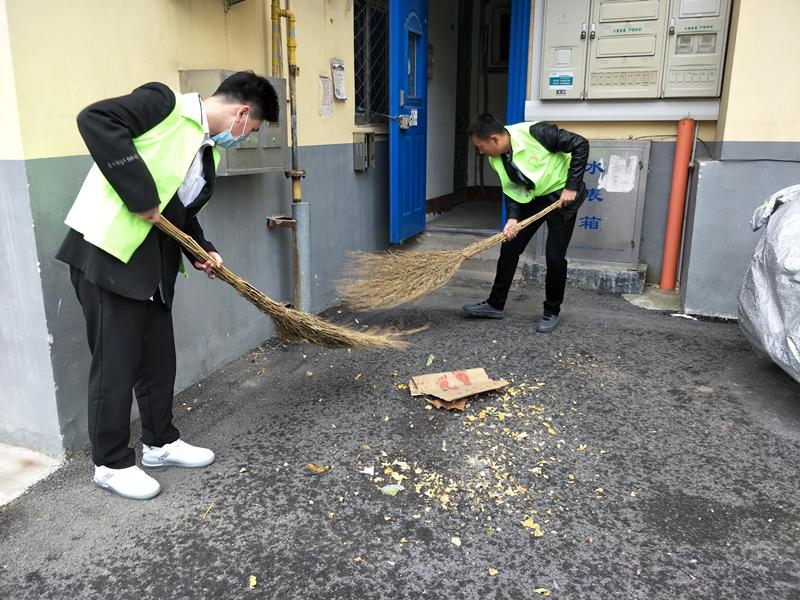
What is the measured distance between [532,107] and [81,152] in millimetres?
3990

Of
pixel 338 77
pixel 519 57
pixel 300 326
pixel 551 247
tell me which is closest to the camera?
pixel 300 326

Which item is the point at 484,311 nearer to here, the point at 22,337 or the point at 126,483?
the point at 126,483

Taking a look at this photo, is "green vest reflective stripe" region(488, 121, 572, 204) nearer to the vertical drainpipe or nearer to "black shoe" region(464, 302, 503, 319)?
"black shoe" region(464, 302, 503, 319)

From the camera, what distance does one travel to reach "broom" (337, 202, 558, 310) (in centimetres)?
430

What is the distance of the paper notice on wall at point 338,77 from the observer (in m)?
4.57

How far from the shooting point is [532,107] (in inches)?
219

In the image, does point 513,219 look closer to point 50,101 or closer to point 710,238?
point 710,238

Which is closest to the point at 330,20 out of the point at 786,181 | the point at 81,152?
the point at 81,152

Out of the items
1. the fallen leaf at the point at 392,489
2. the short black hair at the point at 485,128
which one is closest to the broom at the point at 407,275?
the short black hair at the point at 485,128

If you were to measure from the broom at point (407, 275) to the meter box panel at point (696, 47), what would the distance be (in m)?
1.86

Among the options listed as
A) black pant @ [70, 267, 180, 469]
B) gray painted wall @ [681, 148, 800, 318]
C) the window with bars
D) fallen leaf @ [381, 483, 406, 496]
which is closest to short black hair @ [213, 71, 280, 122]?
black pant @ [70, 267, 180, 469]

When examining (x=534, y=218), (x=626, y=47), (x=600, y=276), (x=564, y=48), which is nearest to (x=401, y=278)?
(x=534, y=218)

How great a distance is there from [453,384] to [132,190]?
193 centimetres

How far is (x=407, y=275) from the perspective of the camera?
432cm
